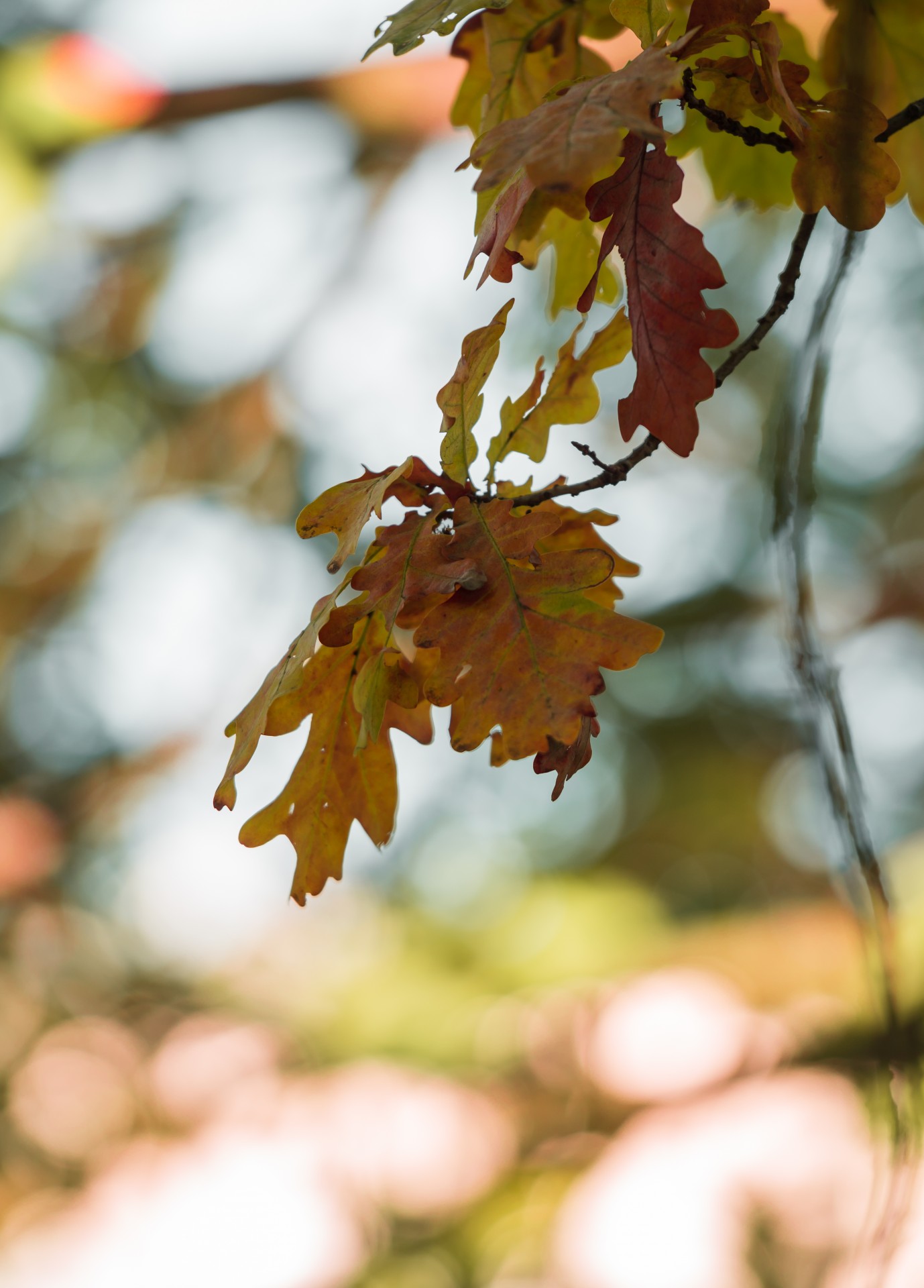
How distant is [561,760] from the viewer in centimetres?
32

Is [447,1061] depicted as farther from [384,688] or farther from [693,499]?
[384,688]

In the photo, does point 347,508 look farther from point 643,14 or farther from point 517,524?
point 643,14

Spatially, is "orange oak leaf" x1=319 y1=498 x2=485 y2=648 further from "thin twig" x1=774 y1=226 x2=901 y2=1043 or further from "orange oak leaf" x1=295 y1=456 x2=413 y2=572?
"thin twig" x1=774 y1=226 x2=901 y2=1043

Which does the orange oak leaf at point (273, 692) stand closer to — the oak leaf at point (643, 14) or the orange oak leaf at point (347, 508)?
the orange oak leaf at point (347, 508)

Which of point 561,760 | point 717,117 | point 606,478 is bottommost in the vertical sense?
point 561,760

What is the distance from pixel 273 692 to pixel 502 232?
18 centimetres

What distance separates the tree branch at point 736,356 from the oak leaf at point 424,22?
5.6 inches

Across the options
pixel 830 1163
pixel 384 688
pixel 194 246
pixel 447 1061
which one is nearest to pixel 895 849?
pixel 830 1163

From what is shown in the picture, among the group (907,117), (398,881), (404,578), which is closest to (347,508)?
(404,578)

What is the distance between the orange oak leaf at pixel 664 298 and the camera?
12.8 inches

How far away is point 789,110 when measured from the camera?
1.05ft

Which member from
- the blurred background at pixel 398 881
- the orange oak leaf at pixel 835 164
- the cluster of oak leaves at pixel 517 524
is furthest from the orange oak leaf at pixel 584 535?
the blurred background at pixel 398 881

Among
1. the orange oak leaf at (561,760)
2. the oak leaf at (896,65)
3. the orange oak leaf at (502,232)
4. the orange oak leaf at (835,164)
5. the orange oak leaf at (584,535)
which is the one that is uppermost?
the oak leaf at (896,65)

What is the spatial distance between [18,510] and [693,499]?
195 centimetres
